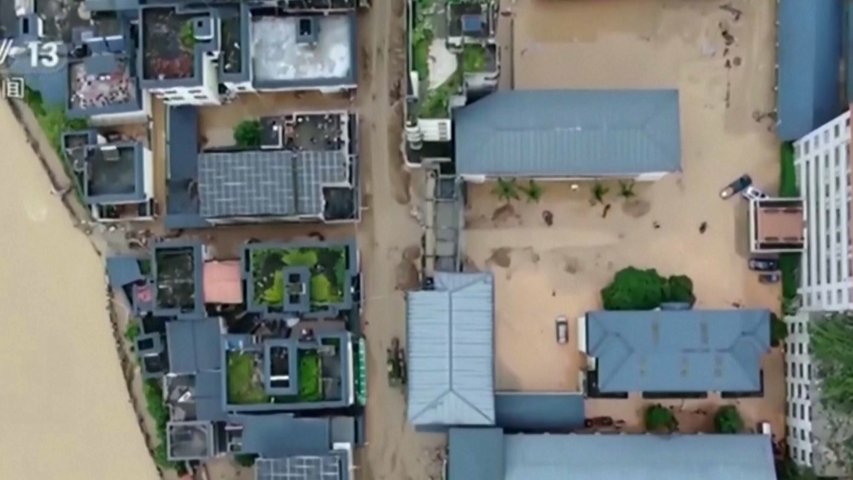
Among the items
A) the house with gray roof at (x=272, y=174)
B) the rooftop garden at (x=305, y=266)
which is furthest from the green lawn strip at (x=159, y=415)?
the house with gray roof at (x=272, y=174)

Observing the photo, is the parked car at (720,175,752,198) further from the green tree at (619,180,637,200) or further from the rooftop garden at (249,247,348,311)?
the rooftop garden at (249,247,348,311)

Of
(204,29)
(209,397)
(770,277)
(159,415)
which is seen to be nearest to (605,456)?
(770,277)

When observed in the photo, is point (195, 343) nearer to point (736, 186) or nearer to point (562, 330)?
point (562, 330)

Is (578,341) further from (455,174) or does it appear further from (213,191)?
(213,191)

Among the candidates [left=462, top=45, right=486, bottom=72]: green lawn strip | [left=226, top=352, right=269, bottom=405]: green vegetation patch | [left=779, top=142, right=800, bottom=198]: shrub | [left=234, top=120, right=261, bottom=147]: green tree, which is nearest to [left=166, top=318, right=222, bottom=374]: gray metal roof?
[left=226, top=352, right=269, bottom=405]: green vegetation patch

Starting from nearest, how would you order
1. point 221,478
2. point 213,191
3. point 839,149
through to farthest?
point 839,149
point 213,191
point 221,478

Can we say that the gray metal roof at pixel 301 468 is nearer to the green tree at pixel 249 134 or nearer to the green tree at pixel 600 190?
the green tree at pixel 249 134

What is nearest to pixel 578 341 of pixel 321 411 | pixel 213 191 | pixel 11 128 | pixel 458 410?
pixel 458 410

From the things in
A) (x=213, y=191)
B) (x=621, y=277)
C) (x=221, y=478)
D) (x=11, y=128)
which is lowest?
(x=221, y=478)
